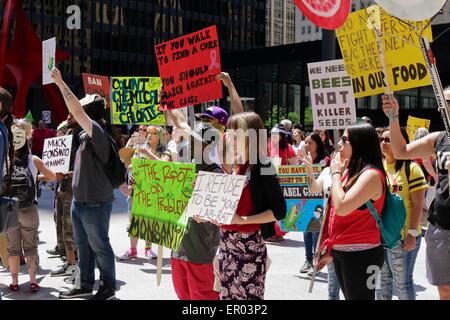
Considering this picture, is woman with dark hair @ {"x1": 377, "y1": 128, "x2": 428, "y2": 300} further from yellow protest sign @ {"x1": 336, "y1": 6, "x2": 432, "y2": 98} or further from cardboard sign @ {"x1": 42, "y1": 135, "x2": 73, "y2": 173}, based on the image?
cardboard sign @ {"x1": 42, "y1": 135, "x2": 73, "y2": 173}

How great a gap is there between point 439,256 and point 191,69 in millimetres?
3153

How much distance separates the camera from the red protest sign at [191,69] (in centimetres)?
576

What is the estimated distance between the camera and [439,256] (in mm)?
3887

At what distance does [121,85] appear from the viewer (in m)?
8.65

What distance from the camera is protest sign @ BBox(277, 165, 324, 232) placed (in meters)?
6.63

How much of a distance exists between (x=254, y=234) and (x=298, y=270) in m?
3.70

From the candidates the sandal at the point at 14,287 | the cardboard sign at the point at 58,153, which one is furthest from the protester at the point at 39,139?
the sandal at the point at 14,287

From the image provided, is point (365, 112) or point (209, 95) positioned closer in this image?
point (209, 95)

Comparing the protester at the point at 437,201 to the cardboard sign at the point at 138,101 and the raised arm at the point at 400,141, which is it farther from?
the cardboard sign at the point at 138,101

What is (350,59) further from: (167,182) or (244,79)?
(244,79)

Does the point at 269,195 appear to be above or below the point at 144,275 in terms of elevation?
above

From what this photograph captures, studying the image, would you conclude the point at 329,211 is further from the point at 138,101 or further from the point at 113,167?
the point at 138,101

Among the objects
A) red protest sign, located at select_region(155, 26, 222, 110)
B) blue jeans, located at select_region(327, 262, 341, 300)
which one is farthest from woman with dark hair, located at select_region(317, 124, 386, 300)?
red protest sign, located at select_region(155, 26, 222, 110)
